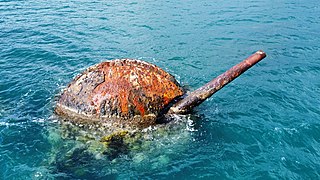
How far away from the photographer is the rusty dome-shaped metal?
6910 mm

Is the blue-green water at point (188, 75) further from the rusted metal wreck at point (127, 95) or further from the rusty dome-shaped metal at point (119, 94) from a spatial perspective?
the rusty dome-shaped metal at point (119, 94)

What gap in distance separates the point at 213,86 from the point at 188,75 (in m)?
3.74

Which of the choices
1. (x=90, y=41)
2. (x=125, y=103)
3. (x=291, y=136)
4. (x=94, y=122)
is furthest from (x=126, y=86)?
(x=90, y=41)

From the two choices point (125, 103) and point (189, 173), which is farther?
point (125, 103)

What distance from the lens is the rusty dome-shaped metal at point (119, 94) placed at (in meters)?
6.91

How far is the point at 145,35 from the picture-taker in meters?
14.9

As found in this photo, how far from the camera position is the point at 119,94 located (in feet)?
22.6

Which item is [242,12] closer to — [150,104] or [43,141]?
[150,104]

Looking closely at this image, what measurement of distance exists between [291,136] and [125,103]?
12.2 ft

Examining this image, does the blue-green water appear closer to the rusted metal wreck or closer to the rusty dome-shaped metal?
the rusted metal wreck


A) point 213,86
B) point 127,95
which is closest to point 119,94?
point 127,95

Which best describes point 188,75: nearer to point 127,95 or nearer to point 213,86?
point 213,86

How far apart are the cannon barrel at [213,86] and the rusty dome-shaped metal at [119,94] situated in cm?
30

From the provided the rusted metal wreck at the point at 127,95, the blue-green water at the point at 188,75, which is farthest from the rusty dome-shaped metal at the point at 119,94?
the blue-green water at the point at 188,75
